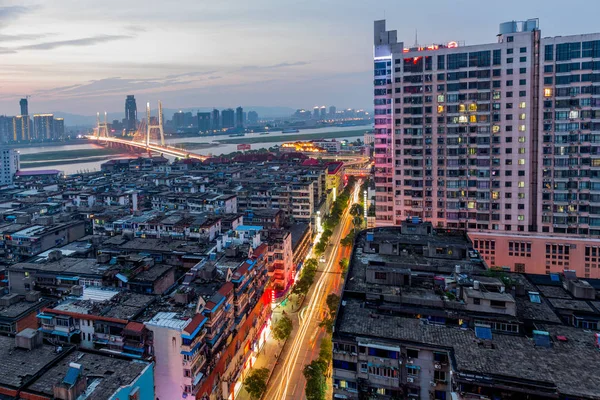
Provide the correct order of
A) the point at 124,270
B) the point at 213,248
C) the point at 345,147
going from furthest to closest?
the point at 345,147, the point at 213,248, the point at 124,270

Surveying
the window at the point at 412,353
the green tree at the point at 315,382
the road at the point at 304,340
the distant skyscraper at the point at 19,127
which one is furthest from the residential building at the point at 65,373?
the distant skyscraper at the point at 19,127

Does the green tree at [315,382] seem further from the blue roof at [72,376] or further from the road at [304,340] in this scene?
the blue roof at [72,376]

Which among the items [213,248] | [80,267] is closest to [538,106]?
[213,248]

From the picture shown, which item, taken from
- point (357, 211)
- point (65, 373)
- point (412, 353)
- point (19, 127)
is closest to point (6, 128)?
point (19, 127)

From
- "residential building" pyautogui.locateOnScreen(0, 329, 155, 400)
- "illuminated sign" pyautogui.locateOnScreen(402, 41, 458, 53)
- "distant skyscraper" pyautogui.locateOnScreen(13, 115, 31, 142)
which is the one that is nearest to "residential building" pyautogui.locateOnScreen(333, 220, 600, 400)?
"residential building" pyautogui.locateOnScreen(0, 329, 155, 400)

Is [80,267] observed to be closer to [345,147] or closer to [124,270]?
[124,270]

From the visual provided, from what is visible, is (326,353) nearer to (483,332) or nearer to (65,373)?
(483,332)
